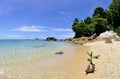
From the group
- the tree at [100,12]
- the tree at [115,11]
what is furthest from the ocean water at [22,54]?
the tree at [100,12]

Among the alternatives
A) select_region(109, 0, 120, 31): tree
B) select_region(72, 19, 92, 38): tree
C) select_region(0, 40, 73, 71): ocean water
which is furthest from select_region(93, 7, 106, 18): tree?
select_region(0, 40, 73, 71): ocean water

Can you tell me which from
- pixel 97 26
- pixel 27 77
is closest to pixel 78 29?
pixel 97 26

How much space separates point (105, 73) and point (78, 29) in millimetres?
64012

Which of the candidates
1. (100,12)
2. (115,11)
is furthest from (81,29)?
(115,11)

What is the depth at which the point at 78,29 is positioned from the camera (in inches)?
2908

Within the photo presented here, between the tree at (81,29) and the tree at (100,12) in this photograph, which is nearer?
the tree at (100,12)

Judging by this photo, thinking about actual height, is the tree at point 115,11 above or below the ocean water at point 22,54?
above

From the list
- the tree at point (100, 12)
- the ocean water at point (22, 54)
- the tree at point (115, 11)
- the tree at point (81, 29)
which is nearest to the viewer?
the ocean water at point (22, 54)

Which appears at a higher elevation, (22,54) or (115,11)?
(115,11)

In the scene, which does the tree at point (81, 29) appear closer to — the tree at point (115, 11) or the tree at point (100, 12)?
the tree at point (100, 12)

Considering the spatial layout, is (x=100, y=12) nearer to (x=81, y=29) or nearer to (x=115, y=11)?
(x=81, y=29)

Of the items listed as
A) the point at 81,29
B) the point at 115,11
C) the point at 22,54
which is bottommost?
the point at 22,54

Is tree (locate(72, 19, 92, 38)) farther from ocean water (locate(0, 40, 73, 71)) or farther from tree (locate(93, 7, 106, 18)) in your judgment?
ocean water (locate(0, 40, 73, 71))

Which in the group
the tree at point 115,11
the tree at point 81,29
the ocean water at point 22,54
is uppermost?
the tree at point 115,11
